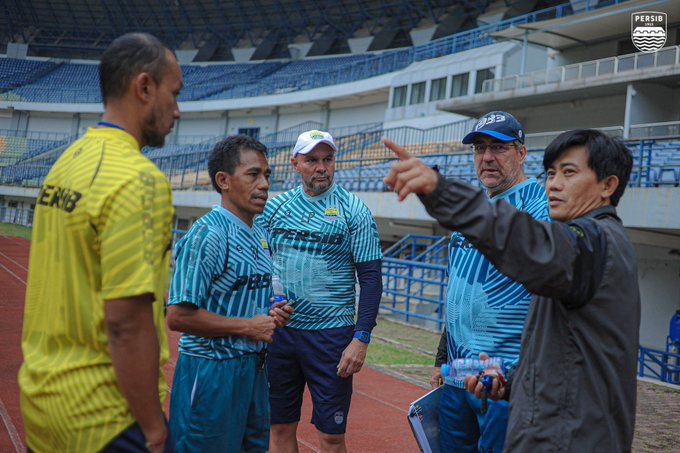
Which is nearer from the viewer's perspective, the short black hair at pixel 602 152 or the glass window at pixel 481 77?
the short black hair at pixel 602 152

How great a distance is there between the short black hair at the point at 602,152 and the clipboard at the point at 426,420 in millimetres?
1500

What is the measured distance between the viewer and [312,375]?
4.05 metres

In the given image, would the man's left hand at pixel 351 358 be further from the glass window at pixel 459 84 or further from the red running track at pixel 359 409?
the glass window at pixel 459 84

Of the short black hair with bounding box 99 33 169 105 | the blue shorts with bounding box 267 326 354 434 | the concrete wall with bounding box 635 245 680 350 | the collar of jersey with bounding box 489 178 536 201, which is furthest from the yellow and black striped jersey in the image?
the concrete wall with bounding box 635 245 680 350

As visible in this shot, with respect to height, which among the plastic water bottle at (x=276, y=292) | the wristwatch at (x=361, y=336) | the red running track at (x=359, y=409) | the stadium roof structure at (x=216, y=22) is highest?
the stadium roof structure at (x=216, y=22)

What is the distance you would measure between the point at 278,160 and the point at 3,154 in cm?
2832

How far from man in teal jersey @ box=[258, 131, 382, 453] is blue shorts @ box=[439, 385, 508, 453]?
0.81 m

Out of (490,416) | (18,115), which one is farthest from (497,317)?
(18,115)

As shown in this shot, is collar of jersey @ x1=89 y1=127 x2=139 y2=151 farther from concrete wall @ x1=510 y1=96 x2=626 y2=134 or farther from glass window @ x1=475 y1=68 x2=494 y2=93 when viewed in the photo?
glass window @ x1=475 y1=68 x2=494 y2=93

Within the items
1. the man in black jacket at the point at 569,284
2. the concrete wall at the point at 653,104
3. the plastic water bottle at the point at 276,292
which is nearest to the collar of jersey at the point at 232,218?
the plastic water bottle at the point at 276,292

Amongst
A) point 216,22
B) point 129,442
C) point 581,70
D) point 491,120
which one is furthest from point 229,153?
point 216,22

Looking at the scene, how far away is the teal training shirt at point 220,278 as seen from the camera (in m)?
3.04

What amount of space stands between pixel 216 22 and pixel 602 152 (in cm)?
5172

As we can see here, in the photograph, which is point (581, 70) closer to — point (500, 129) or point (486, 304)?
point (500, 129)
